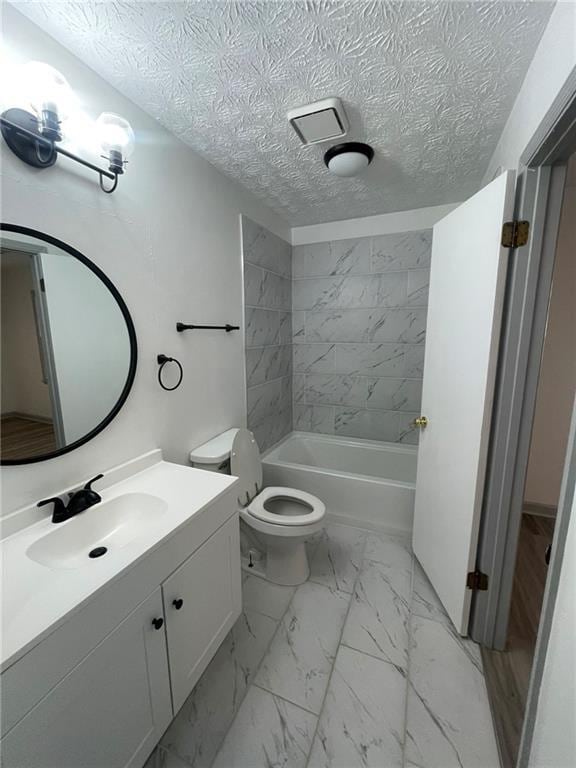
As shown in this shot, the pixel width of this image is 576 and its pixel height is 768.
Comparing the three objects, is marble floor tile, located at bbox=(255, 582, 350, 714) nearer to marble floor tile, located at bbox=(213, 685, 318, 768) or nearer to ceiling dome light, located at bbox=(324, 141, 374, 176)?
marble floor tile, located at bbox=(213, 685, 318, 768)

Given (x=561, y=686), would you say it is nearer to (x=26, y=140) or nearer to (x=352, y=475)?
(x=352, y=475)

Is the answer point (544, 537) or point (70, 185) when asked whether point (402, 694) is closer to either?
point (544, 537)

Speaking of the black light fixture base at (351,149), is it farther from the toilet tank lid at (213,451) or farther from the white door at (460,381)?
the toilet tank lid at (213,451)

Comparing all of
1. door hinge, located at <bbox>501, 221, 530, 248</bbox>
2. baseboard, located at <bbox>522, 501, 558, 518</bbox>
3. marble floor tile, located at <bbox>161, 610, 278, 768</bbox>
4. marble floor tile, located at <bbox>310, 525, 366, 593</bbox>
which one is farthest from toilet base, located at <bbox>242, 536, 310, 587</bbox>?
baseboard, located at <bbox>522, 501, 558, 518</bbox>

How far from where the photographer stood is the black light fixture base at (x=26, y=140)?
91cm

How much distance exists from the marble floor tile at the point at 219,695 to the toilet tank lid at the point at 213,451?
810 mm

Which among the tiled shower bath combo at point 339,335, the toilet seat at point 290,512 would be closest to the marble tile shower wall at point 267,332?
the tiled shower bath combo at point 339,335

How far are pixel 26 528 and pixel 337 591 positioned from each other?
59.0 inches

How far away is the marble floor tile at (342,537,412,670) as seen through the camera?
4.56 feet

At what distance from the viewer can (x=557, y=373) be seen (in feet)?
7.23

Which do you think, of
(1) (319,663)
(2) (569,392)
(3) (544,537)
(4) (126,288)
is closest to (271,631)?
(1) (319,663)

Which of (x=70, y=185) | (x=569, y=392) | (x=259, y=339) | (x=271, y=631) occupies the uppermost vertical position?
(x=70, y=185)

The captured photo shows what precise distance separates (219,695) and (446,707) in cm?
88

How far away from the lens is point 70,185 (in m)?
1.10
